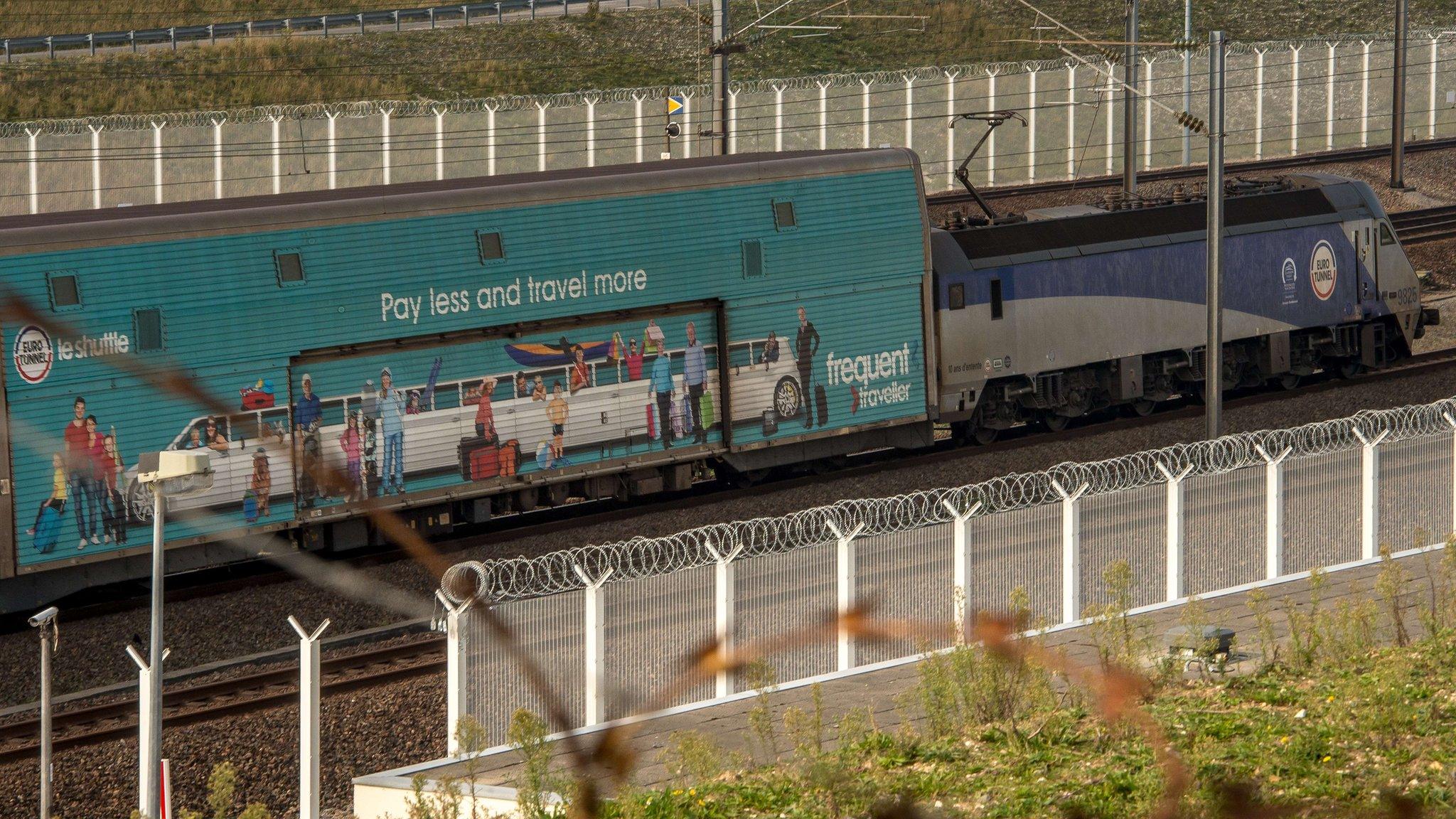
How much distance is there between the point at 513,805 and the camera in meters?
9.87

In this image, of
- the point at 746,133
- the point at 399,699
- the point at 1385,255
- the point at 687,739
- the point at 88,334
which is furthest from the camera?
the point at 746,133

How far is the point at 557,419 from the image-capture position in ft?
65.1

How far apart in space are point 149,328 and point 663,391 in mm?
6115

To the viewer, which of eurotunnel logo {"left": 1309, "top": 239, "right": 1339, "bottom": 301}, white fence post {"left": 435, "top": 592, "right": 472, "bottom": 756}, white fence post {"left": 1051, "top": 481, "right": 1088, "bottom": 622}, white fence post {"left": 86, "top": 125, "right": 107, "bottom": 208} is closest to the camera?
white fence post {"left": 435, "top": 592, "right": 472, "bottom": 756}

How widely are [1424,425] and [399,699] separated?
10945mm

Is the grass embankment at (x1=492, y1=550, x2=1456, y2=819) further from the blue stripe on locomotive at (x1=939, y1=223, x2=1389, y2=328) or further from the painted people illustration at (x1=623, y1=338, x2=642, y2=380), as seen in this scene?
the blue stripe on locomotive at (x1=939, y1=223, x2=1389, y2=328)

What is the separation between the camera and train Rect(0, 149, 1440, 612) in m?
16.8

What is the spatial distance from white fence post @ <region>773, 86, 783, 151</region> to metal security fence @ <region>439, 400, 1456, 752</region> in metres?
22.6

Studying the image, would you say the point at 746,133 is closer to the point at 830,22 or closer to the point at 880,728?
the point at 830,22

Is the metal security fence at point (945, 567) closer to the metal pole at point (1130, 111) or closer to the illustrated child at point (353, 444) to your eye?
the illustrated child at point (353, 444)

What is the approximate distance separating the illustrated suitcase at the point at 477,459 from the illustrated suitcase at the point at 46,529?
14.1 feet

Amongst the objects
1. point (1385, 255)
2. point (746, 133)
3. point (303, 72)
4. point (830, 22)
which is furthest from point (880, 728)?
point (830, 22)

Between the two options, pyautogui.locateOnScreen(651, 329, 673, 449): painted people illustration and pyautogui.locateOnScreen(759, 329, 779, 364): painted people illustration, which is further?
pyautogui.locateOnScreen(759, 329, 779, 364): painted people illustration

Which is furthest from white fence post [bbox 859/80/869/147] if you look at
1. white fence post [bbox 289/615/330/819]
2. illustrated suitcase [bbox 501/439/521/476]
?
white fence post [bbox 289/615/330/819]
